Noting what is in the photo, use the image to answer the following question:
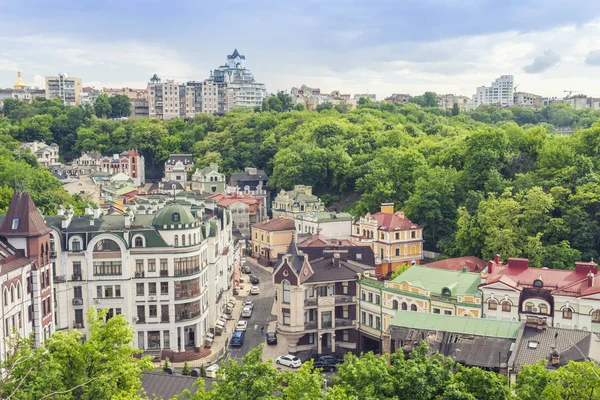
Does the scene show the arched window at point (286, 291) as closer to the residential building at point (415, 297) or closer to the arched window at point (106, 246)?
the residential building at point (415, 297)

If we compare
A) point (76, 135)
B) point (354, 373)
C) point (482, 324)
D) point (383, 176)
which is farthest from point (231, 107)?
point (354, 373)

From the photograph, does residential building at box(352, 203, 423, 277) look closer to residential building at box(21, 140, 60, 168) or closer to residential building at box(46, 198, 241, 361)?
residential building at box(46, 198, 241, 361)

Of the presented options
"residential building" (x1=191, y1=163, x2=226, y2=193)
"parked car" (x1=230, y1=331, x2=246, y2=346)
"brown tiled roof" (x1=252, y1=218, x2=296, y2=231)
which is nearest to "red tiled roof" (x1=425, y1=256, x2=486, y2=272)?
"parked car" (x1=230, y1=331, x2=246, y2=346)

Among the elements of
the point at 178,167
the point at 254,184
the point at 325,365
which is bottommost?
the point at 325,365

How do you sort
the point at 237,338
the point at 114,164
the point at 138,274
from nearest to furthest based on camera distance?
the point at 138,274, the point at 237,338, the point at 114,164

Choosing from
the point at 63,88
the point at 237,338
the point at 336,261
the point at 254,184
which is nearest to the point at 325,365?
the point at 336,261

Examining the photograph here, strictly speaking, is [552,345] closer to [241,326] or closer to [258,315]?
[241,326]

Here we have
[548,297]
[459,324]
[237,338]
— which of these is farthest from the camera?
[237,338]

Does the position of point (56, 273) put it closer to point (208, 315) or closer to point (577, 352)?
point (208, 315)
